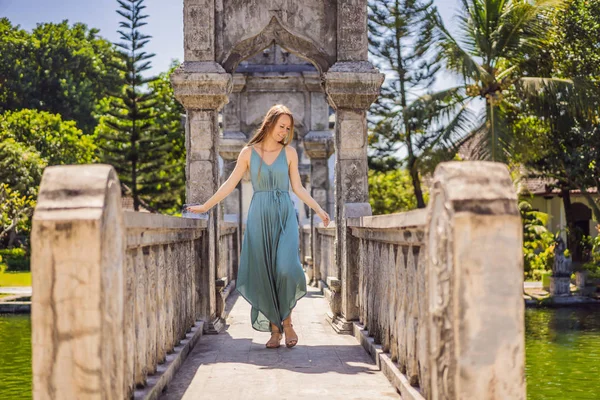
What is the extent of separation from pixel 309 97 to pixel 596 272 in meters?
11.3

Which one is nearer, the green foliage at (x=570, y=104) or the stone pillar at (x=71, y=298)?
the stone pillar at (x=71, y=298)

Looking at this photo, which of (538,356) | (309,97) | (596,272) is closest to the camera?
(538,356)

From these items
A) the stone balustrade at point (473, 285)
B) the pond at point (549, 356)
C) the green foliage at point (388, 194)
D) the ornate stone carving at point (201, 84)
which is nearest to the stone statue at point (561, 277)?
the pond at point (549, 356)

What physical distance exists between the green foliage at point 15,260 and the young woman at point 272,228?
30616mm

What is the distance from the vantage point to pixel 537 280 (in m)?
27.3

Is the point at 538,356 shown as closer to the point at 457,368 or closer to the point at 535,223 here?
the point at 457,368

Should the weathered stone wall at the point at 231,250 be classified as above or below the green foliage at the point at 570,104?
below

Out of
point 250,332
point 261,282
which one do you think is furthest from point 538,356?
point 261,282

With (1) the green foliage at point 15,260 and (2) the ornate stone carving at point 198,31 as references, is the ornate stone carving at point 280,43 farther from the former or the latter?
(1) the green foliage at point 15,260

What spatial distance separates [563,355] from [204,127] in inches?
270

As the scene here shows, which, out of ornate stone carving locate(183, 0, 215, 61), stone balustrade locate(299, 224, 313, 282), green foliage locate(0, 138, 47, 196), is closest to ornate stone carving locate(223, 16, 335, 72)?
ornate stone carving locate(183, 0, 215, 61)

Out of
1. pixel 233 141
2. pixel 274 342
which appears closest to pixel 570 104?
pixel 233 141

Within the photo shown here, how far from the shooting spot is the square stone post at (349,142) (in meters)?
8.45

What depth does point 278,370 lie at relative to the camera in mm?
6012
